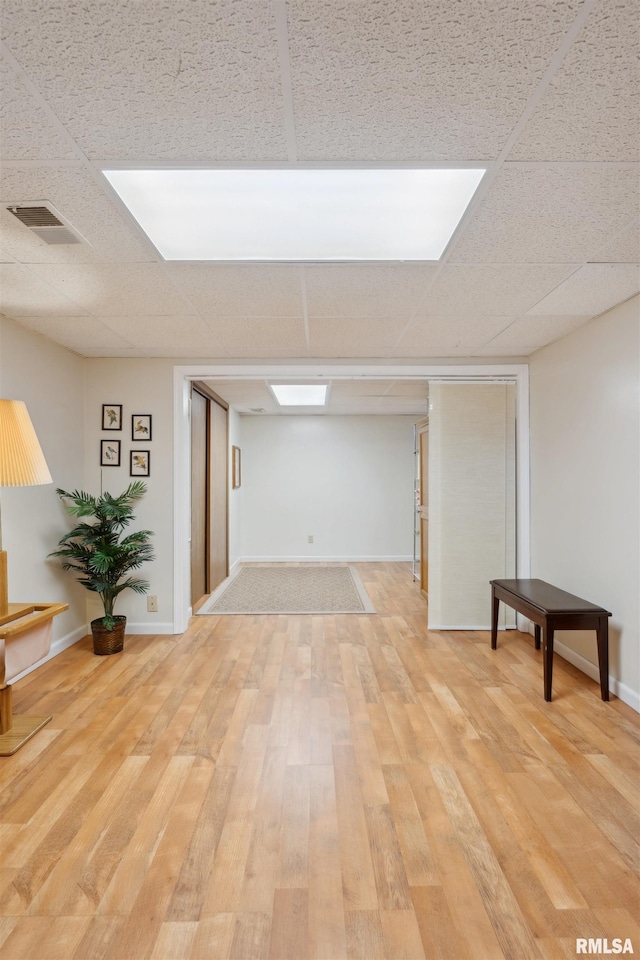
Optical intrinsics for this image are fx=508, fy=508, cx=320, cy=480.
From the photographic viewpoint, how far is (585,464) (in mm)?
3494

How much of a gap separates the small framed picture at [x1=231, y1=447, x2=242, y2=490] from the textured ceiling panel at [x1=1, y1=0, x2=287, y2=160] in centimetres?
568

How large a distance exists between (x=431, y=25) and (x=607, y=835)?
103 inches

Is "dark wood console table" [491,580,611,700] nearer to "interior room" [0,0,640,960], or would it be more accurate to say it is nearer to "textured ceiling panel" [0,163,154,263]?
"interior room" [0,0,640,960]

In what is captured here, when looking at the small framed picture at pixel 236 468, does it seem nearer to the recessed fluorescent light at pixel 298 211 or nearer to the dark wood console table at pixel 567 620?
the dark wood console table at pixel 567 620

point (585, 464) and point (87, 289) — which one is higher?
point (87, 289)

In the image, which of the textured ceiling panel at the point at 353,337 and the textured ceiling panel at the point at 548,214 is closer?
the textured ceiling panel at the point at 548,214

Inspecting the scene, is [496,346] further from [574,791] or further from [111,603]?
[111,603]

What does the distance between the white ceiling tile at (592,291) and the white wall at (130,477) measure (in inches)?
121

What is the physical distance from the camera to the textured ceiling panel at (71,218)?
1.75 metres

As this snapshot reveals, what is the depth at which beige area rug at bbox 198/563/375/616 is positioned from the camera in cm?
524

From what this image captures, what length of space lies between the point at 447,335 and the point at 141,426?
8.73 feet

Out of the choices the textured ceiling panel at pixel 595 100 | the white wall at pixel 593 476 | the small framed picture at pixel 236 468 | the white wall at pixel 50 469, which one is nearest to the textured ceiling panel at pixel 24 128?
the textured ceiling panel at pixel 595 100

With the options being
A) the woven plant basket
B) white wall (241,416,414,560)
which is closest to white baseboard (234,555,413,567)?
white wall (241,416,414,560)

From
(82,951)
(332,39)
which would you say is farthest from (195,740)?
(332,39)
